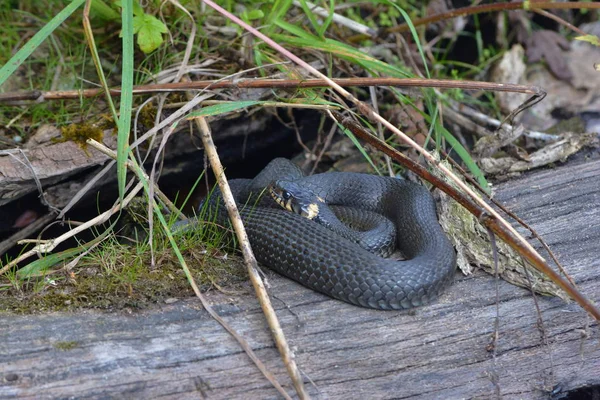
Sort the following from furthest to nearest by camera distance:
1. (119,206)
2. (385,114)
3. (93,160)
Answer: (385,114)
(93,160)
(119,206)

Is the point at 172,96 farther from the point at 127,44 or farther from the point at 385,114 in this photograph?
the point at 385,114

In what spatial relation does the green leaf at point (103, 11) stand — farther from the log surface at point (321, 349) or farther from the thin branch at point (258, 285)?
the log surface at point (321, 349)

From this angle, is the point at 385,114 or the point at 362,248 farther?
the point at 385,114

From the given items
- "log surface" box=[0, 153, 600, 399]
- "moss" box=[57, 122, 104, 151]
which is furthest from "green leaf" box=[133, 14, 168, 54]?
"log surface" box=[0, 153, 600, 399]

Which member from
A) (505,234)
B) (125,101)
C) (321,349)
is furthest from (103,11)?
(505,234)

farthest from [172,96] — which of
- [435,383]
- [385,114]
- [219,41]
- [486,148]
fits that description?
[435,383]

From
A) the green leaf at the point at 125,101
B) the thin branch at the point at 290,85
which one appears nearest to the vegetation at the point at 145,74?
the green leaf at the point at 125,101
